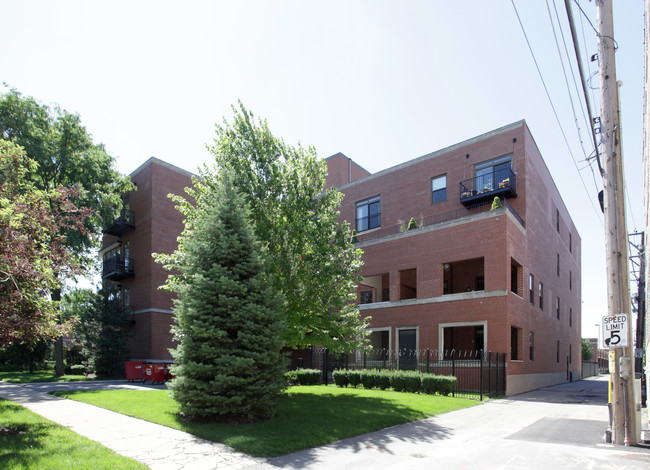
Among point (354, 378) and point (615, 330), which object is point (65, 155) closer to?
point (354, 378)

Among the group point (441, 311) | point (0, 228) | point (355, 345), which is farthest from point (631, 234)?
point (0, 228)

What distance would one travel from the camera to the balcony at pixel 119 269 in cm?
3019

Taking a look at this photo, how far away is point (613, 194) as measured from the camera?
→ 9773 millimetres

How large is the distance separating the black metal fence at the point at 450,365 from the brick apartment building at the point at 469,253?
0.61m

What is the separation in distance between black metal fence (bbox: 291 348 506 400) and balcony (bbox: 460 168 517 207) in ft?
28.4

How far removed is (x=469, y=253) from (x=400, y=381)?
25.9 feet

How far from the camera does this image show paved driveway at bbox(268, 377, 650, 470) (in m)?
7.22

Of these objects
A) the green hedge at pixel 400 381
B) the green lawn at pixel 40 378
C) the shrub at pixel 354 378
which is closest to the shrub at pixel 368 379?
A: the green hedge at pixel 400 381

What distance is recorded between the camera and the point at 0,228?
7.46 metres

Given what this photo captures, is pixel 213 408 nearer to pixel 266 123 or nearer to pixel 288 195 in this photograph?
pixel 288 195

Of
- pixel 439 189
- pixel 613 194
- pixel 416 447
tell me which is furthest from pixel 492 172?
pixel 416 447

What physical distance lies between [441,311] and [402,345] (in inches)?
130

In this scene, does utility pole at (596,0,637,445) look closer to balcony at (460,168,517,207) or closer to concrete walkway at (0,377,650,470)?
concrete walkway at (0,377,650,470)

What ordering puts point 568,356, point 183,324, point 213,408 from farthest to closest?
1. point 568,356
2. point 183,324
3. point 213,408
